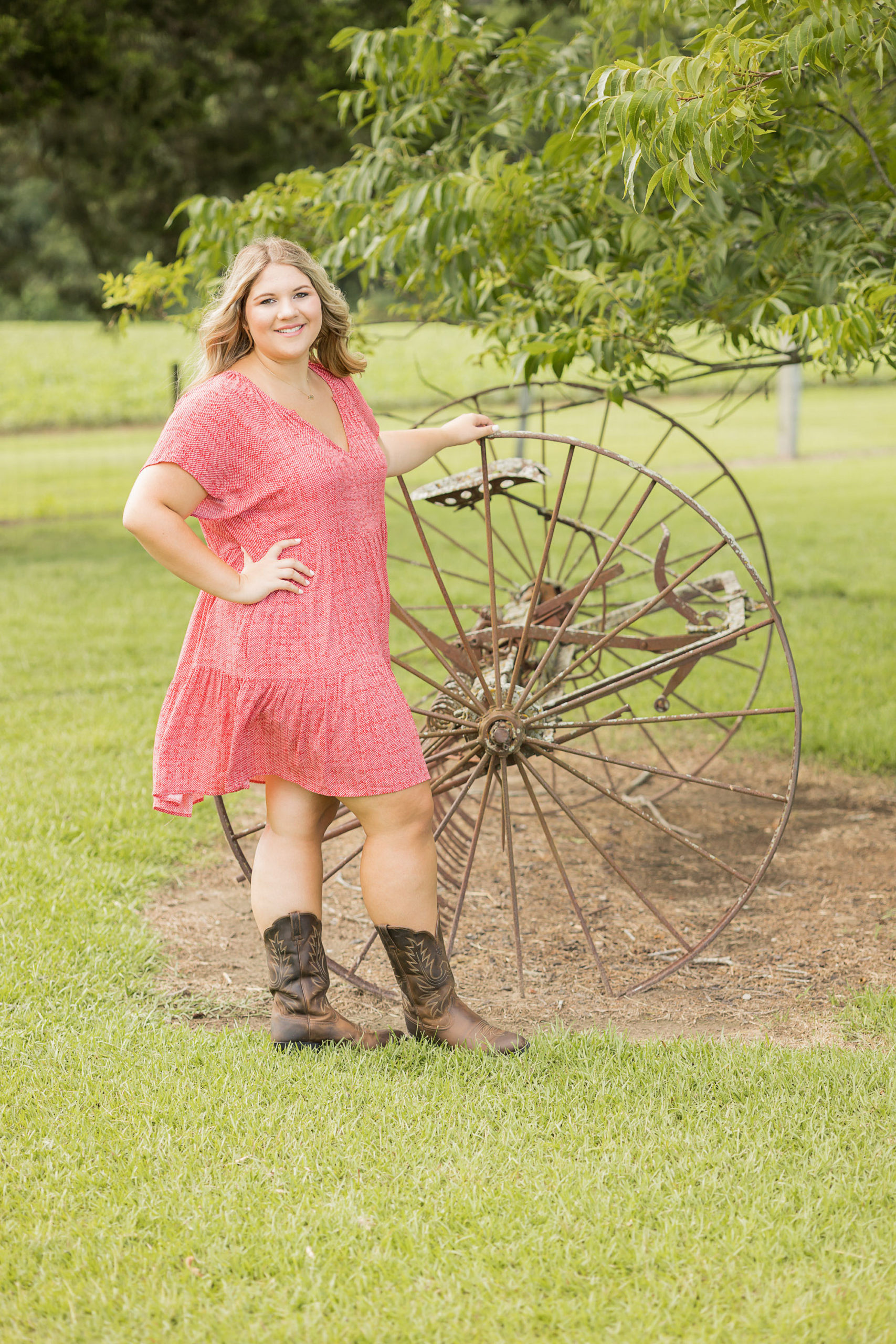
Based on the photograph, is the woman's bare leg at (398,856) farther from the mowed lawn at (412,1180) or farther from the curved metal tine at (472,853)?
the mowed lawn at (412,1180)

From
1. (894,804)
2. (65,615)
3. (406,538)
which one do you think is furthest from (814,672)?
(406,538)

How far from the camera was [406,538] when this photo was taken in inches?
453

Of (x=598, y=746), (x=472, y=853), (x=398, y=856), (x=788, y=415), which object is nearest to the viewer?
(x=398, y=856)

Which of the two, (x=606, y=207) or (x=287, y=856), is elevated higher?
(x=606, y=207)

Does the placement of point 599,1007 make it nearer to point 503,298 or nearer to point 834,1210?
point 834,1210

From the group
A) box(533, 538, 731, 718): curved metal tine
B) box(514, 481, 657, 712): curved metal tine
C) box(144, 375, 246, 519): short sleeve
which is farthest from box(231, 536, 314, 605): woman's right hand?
box(533, 538, 731, 718): curved metal tine

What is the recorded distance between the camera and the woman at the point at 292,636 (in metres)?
2.51

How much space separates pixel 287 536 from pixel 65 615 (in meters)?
5.84

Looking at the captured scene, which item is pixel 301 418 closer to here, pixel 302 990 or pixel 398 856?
pixel 398 856

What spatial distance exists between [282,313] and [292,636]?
644 millimetres

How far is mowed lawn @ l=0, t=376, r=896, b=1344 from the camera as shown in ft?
6.41

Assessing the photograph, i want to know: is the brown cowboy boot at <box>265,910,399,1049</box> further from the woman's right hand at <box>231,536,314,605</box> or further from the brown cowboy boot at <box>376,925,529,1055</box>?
the woman's right hand at <box>231,536,314,605</box>

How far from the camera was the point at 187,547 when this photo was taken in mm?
2447

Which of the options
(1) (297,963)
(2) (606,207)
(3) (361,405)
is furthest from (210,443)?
(2) (606,207)
